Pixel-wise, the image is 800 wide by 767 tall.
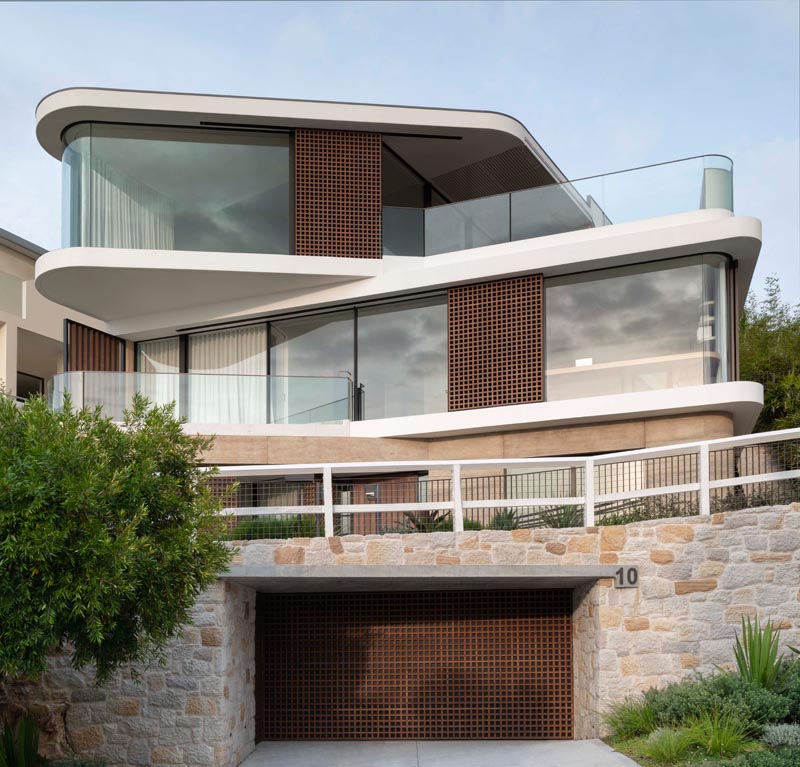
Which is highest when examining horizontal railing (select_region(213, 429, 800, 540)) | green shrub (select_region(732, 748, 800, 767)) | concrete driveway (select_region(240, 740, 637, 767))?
horizontal railing (select_region(213, 429, 800, 540))

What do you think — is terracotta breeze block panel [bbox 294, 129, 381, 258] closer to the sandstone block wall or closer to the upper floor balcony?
the upper floor balcony

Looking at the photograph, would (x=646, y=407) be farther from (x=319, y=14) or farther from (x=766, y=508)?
(x=319, y=14)

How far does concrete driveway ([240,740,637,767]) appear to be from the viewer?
39.9ft

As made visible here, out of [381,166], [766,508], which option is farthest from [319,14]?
[381,166]

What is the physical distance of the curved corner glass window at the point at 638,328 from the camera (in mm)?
17453

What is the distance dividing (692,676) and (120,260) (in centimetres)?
1350

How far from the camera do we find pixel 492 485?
14.9 m

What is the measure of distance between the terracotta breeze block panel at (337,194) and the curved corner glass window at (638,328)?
4193 mm

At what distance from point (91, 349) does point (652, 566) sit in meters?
14.3

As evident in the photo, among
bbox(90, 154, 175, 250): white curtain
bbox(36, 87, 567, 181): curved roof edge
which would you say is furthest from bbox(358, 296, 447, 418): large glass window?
bbox(90, 154, 175, 250): white curtain

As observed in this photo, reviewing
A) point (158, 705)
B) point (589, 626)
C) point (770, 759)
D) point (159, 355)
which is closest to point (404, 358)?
point (159, 355)

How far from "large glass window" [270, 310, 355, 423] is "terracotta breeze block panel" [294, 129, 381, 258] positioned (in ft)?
5.33

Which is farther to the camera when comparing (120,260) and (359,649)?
(120,260)

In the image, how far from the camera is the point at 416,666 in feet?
47.5
